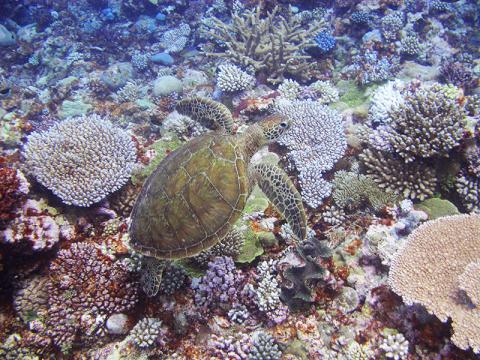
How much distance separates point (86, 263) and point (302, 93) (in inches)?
204

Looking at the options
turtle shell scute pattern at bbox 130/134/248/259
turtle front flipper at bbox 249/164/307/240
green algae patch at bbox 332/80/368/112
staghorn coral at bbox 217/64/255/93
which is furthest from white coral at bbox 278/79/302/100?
turtle shell scute pattern at bbox 130/134/248/259

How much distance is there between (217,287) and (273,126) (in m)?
2.08

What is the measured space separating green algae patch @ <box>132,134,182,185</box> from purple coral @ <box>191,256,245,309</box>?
1826mm

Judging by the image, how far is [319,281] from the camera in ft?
11.3

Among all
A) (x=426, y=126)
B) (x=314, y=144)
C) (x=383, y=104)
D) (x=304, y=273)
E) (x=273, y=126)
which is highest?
(x=426, y=126)

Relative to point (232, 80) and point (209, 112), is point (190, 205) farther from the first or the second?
point (232, 80)

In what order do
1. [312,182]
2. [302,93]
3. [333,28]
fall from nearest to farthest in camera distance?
1. [312,182]
2. [302,93]
3. [333,28]

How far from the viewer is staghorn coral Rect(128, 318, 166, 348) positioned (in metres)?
3.28

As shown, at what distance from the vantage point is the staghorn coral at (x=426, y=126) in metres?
4.09

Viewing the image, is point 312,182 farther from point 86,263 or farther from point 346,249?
point 86,263

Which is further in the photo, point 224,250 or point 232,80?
point 232,80

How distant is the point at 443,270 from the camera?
10.3ft

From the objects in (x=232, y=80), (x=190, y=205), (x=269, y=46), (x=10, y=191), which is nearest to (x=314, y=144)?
(x=232, y=80)

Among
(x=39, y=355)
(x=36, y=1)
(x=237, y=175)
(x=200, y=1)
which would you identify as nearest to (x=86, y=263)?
(x=39, y=355)
